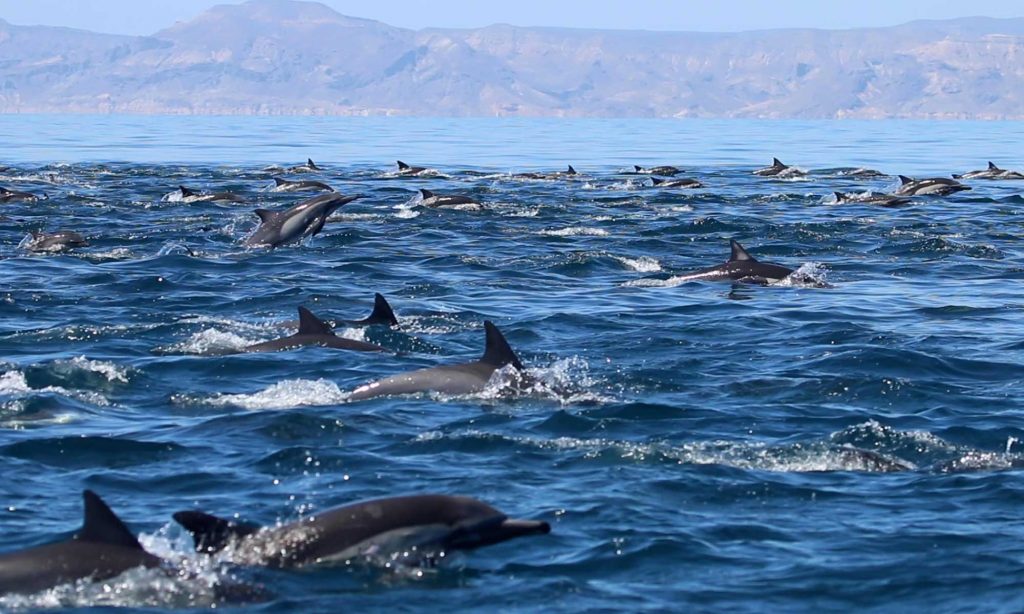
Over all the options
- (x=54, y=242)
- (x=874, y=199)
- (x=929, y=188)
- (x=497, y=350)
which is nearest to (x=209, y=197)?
(x=54, y=242)

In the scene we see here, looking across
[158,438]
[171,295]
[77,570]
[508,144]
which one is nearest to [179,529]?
[77,570]

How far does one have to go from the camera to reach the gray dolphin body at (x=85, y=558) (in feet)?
30.7

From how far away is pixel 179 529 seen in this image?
1086cm

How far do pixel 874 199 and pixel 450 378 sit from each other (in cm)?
2844

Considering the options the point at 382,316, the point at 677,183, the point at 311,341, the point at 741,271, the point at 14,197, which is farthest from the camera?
the point at 677,183

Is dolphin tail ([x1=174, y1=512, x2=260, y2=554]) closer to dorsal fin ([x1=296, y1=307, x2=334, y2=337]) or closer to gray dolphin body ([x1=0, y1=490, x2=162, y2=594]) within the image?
gray dolphin body ([x1=0, y1=490, x2=162, y2=594])

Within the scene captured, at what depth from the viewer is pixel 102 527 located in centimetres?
949

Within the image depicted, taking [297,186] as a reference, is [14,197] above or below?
above

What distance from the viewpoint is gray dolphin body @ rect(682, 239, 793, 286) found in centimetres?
2545

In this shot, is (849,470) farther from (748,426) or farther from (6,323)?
(6,323)

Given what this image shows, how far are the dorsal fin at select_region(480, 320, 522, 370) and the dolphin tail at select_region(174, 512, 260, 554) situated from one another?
564 centimetres

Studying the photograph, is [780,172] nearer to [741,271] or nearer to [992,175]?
[992,175]

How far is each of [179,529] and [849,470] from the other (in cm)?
563

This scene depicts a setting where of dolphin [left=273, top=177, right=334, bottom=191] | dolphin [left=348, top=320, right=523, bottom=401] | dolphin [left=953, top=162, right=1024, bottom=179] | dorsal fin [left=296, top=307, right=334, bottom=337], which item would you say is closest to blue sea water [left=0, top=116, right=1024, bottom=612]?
dolphin [left=348, top=320, right=523, bottom=401]
